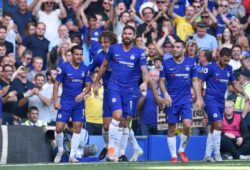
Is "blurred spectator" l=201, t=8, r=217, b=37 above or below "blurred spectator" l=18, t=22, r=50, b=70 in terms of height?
above

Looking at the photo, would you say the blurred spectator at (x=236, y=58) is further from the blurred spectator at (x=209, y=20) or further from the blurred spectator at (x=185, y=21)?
the blurred spectator at (x=209, y=20)

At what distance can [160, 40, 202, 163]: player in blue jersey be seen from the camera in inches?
777

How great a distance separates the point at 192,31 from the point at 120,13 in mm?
2007

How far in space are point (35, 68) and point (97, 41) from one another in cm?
186

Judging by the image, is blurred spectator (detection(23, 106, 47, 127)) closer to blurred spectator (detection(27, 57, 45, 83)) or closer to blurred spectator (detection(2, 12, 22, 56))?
blurred spectator (detection(27, 57, 45, 83))

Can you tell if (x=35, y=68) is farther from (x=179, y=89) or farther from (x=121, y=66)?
(x=179, y=89)

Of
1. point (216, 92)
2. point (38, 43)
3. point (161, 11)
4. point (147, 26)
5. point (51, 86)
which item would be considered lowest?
point (216, 92)

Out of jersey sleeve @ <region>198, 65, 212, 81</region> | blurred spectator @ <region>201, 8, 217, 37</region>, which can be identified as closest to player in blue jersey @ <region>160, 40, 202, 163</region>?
jersey sleeve @ <region>198, 65, 212, 81</region>

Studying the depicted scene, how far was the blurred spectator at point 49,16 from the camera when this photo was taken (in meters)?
24.2

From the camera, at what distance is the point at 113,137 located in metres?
19.0

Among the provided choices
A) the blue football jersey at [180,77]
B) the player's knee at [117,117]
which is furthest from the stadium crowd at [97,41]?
the player's knee at [117,117]

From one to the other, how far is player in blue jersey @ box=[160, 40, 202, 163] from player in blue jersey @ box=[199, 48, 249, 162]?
392 millimetres

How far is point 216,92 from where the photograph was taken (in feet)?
65.8

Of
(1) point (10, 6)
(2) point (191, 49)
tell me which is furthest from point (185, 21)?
(1) point (10, 6)
